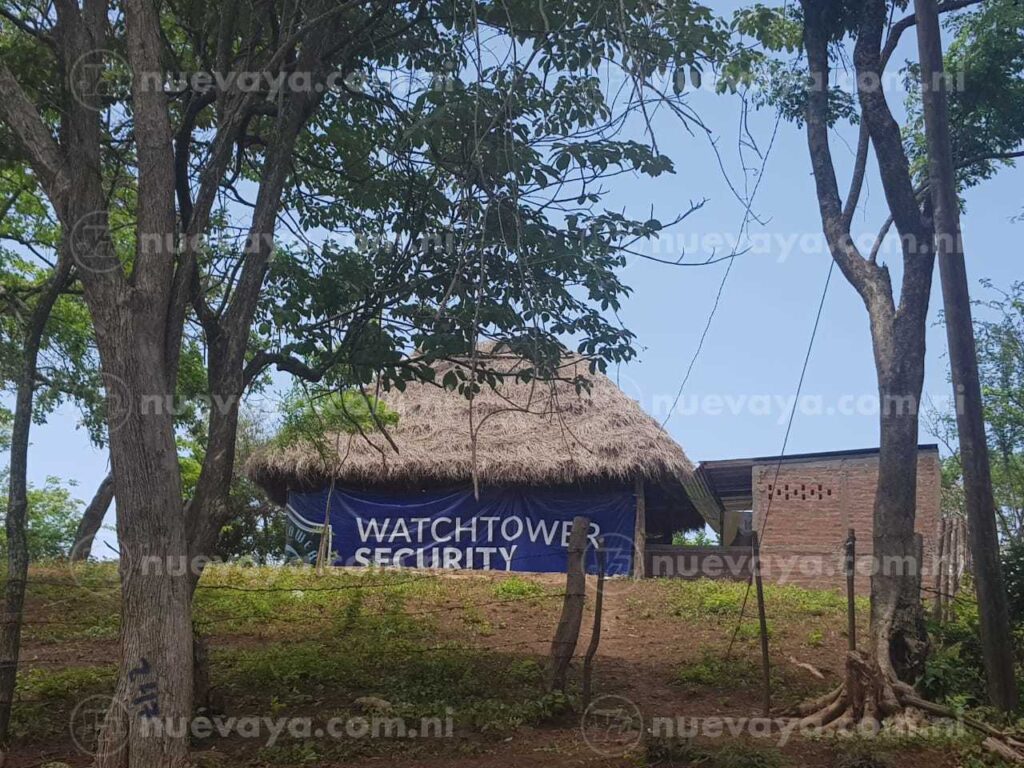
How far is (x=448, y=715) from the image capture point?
6777mm

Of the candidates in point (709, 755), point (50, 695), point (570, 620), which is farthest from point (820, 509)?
point (50, 695)

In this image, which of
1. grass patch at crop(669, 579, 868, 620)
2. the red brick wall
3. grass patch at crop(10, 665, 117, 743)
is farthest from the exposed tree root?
the red brick wall

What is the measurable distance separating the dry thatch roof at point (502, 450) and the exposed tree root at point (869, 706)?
8.81m

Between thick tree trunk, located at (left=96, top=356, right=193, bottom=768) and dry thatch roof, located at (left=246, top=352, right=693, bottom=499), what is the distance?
9.33 meters

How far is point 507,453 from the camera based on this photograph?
16.3 m

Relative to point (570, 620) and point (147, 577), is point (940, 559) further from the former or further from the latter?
point (147, 577)

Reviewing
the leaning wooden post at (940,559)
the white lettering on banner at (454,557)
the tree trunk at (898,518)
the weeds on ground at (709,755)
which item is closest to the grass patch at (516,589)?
the white lettering on banner at (454,557)

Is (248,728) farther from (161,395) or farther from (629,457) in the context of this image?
(629,457)

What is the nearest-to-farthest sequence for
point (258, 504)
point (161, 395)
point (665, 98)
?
point (665, 98)
point (161, 395)
point (258, 504)

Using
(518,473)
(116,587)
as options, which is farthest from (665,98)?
(518,473)

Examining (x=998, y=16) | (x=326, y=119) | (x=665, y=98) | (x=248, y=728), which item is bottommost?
(x=248, y=728)

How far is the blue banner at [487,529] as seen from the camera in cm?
1636

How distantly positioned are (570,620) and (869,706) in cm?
214

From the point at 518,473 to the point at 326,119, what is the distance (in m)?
8.18
